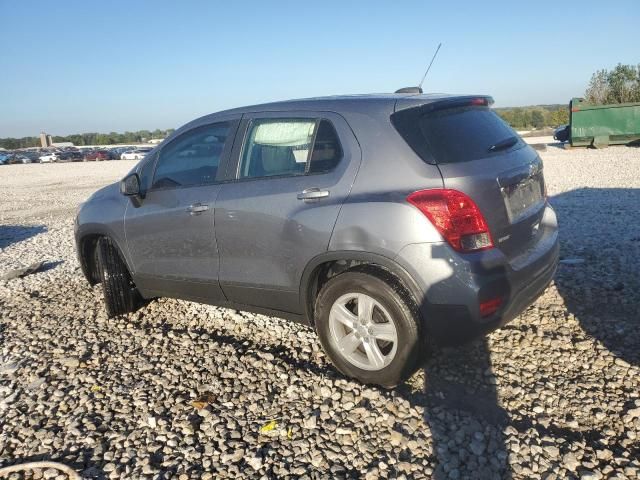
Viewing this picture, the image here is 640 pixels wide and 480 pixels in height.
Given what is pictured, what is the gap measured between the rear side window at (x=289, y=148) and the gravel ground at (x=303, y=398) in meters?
1.41

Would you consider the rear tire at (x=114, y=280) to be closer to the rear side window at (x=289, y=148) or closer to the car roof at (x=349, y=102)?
the rear side window at (x=289, y=148)

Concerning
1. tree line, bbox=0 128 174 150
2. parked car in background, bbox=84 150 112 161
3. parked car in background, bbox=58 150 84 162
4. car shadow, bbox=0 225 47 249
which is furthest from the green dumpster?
tree line, bbox=0 128 174 150

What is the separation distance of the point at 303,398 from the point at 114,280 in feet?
7.94

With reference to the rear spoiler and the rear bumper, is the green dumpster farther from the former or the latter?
the rear bumper

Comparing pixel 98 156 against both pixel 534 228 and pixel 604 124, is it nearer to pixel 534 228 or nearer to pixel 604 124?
pixel 604 124

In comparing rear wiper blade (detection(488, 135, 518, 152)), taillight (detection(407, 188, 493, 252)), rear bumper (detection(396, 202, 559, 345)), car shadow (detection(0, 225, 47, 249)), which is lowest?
car shadow (detection(0, 225, 47, 249))

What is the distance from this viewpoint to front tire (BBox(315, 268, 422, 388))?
300 centimetres

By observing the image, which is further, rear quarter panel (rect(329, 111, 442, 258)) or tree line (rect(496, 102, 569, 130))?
tree line (rect(496, 102, 569, 130))

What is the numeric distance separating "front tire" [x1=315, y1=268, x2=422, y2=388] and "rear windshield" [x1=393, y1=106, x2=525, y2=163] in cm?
81

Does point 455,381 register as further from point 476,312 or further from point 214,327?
point 214,327

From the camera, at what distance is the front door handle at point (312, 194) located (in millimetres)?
3174

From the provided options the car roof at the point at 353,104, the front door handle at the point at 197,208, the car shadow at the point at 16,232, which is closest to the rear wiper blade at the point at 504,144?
the car roof at the point at 353,104

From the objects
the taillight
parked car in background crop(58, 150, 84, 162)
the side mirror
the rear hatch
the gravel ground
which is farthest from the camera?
parked car in background crop(58, 150, 84, 162)

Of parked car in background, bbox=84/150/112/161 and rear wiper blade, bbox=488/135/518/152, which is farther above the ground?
parked car in background, bbox=84/150/112/161
